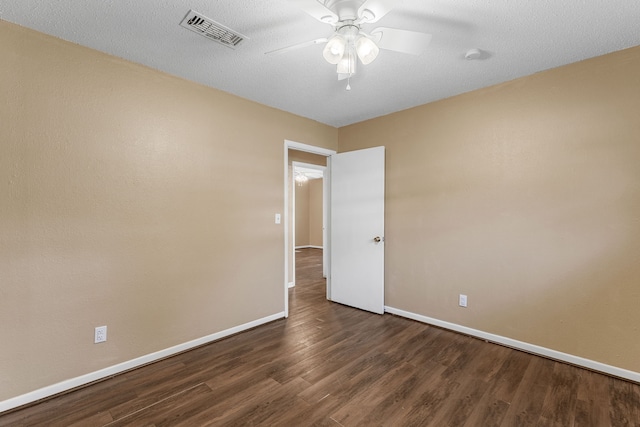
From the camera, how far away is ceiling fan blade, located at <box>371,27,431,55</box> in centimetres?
157

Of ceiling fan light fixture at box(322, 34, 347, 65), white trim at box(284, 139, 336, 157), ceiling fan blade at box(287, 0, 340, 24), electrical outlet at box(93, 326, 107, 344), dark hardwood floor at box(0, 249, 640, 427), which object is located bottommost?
dark hardwood floor at box(0, 249, 640, 427)

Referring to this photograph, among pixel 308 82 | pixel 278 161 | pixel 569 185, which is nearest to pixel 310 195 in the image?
pixel 278 161

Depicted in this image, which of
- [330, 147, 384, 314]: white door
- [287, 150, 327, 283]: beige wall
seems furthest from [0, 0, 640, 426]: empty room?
[287, 150, 327, 283]: beige wall

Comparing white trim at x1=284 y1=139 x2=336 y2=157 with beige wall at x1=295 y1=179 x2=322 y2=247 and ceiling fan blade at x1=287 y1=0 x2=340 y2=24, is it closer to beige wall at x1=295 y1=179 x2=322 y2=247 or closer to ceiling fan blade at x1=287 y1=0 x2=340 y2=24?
ceiling fan blade at x1=287 y1=0 x2=340 y2=24

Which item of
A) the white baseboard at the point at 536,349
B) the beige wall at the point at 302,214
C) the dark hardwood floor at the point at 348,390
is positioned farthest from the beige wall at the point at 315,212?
the dark hardwood floor at the point at 348,390

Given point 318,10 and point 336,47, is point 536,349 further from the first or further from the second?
point 318,10

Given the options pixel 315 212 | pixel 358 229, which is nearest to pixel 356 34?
pixel 358 229

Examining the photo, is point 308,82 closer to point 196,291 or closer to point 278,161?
point 278,161

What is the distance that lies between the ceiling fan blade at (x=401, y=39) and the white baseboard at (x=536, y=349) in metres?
2.69

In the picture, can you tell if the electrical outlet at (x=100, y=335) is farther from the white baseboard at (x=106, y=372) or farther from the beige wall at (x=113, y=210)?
the white baseboard at (x=106, y=372)

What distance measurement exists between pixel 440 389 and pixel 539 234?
1621 mm

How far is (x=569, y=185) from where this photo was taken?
7.96 feet

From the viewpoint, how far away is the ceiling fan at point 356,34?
152cm

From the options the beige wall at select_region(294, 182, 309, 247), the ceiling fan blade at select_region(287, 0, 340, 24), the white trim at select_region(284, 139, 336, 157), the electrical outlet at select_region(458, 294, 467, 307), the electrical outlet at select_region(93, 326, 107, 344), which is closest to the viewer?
the ceiling fan blade at select_region(287, 0, 340, 24)
